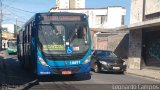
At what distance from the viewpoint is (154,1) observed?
26.0m

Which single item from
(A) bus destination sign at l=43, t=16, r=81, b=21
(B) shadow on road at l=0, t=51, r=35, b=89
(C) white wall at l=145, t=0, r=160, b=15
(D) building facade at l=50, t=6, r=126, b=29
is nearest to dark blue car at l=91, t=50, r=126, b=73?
(C) white wall at l=145, t=0, r=160, b=15

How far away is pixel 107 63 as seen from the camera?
23391 mm

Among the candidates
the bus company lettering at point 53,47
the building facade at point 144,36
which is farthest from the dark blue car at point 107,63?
the bus company lettering at point 53,47

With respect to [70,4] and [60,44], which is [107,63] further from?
[70,4]

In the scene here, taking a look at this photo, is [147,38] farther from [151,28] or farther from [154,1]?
[154,1]

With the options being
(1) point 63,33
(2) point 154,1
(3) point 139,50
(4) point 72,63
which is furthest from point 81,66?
(3) point 139,50

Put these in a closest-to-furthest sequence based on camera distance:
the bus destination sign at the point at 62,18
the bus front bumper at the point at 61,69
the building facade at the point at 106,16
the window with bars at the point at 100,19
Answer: the bus front bumper at the point at 61,69 < the bus destination sign at the point at 62,18 < the building facade at the point at 106,16 < the window with bars at the point at 100,19

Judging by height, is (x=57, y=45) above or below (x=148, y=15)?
below

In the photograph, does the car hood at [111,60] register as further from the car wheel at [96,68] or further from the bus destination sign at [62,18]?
the bus destination sign at [62,18]

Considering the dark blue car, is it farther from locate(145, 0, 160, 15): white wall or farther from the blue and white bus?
the blue and white bus

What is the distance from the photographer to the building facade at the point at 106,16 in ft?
219

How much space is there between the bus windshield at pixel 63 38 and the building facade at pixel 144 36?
29.1ft

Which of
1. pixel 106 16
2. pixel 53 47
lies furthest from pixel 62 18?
pixel 106 16

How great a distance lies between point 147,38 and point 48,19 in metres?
12.9
